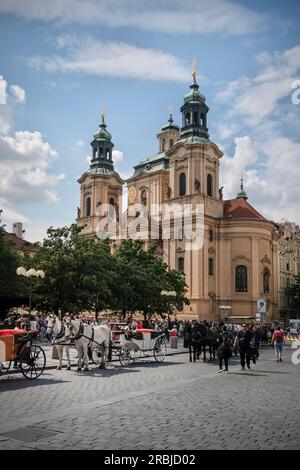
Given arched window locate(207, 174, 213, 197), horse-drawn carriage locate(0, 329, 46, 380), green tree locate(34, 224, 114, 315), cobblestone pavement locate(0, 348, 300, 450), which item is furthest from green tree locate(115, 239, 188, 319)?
horse-drawn carriage locate(0, 329, 46, 380)

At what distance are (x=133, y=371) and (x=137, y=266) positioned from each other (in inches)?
1024

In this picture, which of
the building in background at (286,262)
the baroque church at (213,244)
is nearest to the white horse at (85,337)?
the baroque church at (213,244)

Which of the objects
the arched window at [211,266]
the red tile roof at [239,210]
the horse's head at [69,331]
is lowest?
the horse's head at [69,331]

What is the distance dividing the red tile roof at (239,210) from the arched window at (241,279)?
661 cm

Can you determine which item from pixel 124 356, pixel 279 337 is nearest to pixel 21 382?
pixel 124 356

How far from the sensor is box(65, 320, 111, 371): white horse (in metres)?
18.3

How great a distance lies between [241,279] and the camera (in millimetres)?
63344

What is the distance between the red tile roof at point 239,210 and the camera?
214ft

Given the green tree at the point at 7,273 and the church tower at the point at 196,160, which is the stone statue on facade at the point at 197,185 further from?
the green tree at the point at 7,273

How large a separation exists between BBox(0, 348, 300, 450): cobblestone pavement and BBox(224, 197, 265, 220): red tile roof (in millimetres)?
48547

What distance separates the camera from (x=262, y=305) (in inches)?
1486

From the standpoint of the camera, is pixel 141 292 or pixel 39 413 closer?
pixel 39 413
